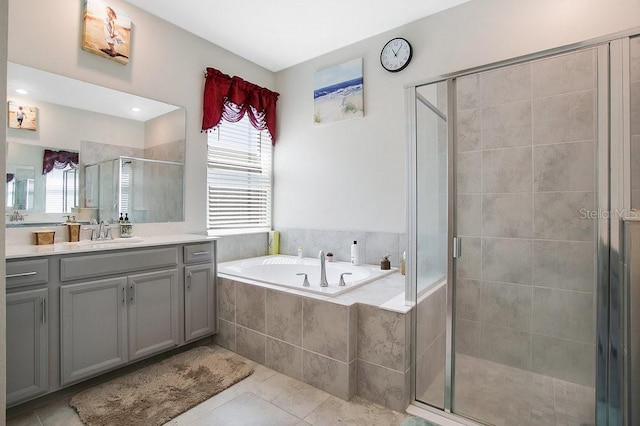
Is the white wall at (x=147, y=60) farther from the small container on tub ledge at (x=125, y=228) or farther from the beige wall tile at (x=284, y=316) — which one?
the beige wall tile at (x=284, y=316)

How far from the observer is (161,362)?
2.37 m

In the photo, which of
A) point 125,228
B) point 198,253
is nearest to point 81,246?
point 125,228

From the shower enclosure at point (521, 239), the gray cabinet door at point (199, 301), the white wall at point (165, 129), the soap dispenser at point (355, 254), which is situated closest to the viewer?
the shower enclosure at point (521, 239)

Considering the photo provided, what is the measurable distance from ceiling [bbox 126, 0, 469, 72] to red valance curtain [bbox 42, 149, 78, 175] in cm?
124

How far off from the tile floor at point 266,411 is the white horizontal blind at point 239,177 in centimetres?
169

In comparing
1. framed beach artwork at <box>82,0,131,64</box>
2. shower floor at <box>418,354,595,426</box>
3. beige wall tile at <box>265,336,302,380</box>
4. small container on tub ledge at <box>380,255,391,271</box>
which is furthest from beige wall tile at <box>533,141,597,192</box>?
framed beach artwork at <box>82,0,131,64</box>

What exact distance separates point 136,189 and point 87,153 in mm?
413

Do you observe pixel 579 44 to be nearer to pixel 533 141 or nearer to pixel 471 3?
pixel 533 141

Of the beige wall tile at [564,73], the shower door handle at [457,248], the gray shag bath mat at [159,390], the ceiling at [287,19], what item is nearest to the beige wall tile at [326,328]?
the gray shag bath mat at [159,390]

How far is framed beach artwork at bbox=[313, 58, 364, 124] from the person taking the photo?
10.1ft

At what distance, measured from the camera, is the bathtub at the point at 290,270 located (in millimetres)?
2771

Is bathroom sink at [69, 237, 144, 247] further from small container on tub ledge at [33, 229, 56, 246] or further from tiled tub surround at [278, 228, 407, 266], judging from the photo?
tiled tub surround at [278, 228, 407, 266]

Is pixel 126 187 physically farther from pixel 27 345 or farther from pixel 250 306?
pixel 250 306

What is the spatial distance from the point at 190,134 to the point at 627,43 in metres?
2.91
